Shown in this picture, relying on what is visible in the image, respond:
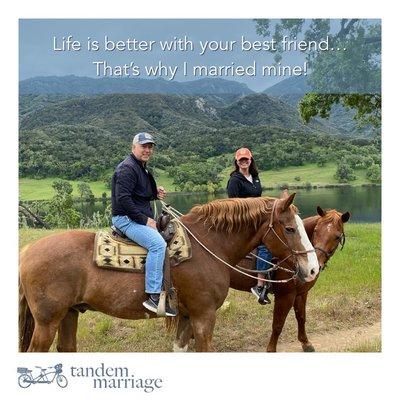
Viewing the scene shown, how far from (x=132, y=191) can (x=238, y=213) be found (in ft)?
4.22

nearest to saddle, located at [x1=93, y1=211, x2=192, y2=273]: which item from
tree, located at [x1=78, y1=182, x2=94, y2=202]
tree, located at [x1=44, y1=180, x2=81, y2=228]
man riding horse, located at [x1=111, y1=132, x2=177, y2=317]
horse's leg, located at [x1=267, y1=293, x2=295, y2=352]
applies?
man riding horse, located at [x1=111, y1=132, x2=177, y2=317]

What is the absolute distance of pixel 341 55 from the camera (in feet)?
26.2

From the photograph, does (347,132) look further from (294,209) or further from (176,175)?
(294,209)

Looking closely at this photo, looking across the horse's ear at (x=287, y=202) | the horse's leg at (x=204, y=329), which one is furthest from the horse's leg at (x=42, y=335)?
the horse's ear at (x=287, y=202)

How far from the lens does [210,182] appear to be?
9422mm

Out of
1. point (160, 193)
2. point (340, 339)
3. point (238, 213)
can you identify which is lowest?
point (340, 339)

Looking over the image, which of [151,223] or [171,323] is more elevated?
[151,223]

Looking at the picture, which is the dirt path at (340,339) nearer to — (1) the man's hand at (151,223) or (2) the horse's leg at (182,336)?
(2) the horse's leg at (182,336)

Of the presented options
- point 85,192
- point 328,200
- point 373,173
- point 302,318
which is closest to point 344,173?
point 373,173

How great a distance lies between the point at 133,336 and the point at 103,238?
2.74m

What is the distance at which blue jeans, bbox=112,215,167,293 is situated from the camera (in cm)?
554
